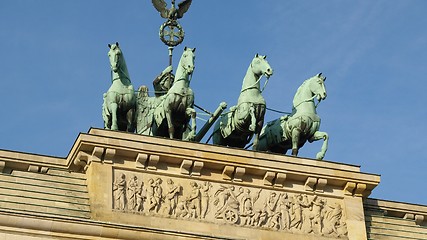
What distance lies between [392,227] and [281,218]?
3.28 m

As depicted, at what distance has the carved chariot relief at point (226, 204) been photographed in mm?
36000

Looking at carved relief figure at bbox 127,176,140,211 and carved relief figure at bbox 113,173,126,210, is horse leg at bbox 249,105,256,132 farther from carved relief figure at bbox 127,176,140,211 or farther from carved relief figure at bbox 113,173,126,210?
carved relief figure at bbox 113,173,126,210

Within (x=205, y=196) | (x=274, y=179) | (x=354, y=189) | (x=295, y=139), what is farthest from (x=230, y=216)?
(x=354, y=189)

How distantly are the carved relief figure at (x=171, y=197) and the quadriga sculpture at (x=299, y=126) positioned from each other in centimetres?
378

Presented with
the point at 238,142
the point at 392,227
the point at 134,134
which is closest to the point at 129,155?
the point at 134,134

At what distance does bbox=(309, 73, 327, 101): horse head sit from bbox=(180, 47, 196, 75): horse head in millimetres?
3372

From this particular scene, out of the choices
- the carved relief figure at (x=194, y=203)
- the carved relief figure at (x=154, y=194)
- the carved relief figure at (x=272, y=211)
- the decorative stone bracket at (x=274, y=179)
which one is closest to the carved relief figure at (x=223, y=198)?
the carved relief figure at (x=194, y=203)

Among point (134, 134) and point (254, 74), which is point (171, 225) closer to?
point (134, 134)

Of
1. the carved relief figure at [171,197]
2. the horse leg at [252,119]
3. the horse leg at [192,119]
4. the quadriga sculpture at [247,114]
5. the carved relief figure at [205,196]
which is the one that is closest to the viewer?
the carved relief figure at [171,197]

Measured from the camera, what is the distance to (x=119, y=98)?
37906mm

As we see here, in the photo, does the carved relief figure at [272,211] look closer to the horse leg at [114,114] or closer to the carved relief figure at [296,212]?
the carved relief figure at [296,212]

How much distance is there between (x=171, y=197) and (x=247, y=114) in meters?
3.48

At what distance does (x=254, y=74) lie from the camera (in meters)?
39.0

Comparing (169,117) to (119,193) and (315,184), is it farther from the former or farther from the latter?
(315,184)
